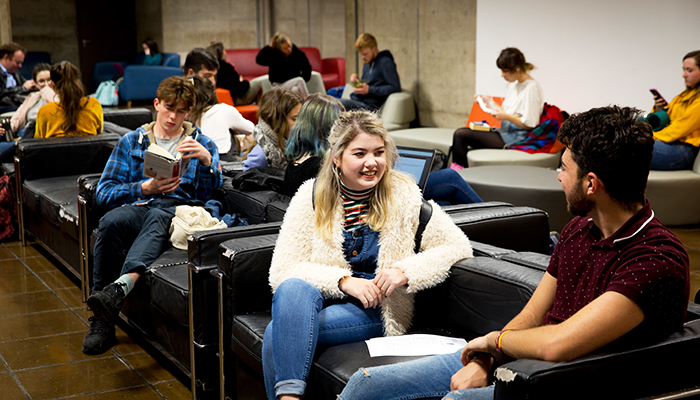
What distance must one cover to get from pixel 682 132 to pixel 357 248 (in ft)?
12.7

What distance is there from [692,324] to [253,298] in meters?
1.49

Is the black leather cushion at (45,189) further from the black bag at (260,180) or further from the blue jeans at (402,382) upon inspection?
the blue jeans at (402,382)

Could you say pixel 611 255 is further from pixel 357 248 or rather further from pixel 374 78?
pixel 374 78

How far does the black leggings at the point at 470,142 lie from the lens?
21.8 ft

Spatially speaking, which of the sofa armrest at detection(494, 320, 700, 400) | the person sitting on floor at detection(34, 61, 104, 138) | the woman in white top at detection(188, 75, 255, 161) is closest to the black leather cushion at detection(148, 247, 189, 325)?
the sofa armrest at detection(494, 320, 700, 400)

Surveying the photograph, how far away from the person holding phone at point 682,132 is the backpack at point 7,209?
194 inches

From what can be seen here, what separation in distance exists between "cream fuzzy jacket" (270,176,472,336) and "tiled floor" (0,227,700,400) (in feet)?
3.25

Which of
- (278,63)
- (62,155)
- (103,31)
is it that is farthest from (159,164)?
(103,31)

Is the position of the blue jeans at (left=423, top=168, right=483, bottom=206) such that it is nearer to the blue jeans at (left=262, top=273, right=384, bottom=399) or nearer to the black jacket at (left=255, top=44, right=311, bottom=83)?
the blue jeans at (left=262, top=273, right=384, bottom=399)

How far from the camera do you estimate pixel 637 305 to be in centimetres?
158

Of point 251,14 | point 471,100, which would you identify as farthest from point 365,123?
point 251,14

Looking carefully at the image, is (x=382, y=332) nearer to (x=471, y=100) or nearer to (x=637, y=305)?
(x=637, y=305)

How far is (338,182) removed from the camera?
2.47m

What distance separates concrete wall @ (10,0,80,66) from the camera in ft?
51.4
